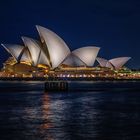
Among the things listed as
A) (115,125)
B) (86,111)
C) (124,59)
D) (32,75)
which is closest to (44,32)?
(32,75)

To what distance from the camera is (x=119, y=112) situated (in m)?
26.8

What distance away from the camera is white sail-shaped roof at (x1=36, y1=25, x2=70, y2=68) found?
308ft

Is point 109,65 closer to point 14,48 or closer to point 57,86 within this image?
point 14,48

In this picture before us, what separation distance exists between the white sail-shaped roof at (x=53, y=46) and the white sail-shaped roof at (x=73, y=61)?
412 inches

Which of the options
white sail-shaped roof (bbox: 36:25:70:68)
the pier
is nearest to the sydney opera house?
white sail-shaped roof (bbox: 36:25:70:68)

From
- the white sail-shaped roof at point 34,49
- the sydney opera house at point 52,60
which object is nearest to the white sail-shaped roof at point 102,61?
the sydney opera house at point 52,60

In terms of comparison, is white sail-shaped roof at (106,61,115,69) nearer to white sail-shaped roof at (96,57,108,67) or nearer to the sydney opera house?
the sydney opera house

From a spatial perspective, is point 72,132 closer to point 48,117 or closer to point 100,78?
point 48,117

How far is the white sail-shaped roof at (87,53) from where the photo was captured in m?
114

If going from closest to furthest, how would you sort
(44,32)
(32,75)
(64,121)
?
(64,121), (44,32), (32,75)

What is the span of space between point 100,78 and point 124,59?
399 inches

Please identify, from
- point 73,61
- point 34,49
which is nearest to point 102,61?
point 73,61

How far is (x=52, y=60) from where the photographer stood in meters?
107

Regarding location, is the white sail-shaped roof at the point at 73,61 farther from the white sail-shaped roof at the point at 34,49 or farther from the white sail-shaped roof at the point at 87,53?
the white sail-shaped roof at the point at 34,49
